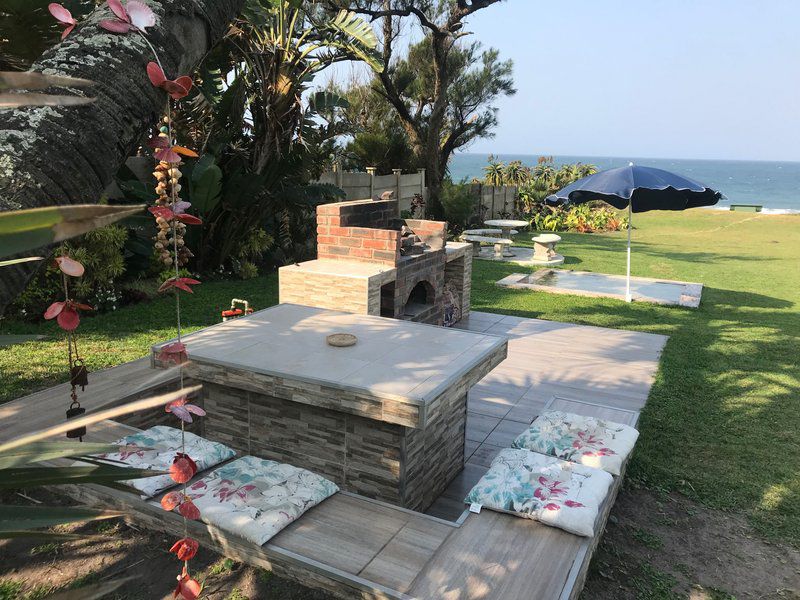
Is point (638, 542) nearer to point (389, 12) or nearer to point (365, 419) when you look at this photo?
point (365, 419)

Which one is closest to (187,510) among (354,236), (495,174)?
(354,236)

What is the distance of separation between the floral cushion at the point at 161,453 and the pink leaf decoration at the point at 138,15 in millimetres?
3031

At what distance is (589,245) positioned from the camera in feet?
68.3

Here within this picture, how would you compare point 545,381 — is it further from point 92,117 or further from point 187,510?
point 92,117

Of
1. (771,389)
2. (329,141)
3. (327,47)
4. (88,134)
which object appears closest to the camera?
(88,134)

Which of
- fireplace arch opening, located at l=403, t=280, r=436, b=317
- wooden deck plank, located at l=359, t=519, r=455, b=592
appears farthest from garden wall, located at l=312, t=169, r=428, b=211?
wooden deck plank, located at l=359, t=519, r=455, b=592

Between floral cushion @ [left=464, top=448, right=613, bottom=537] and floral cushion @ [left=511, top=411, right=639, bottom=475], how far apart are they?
279mm

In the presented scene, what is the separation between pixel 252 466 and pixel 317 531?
697 mm

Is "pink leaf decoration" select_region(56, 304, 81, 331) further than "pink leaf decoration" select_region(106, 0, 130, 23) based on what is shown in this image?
Yes

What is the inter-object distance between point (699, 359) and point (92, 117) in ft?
29.2

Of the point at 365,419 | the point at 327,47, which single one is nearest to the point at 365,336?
the point at 365,419

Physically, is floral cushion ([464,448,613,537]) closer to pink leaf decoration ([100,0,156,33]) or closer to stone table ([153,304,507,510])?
stone table ([153,304,507,510])

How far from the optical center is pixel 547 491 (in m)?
3.81

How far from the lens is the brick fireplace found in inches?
299
